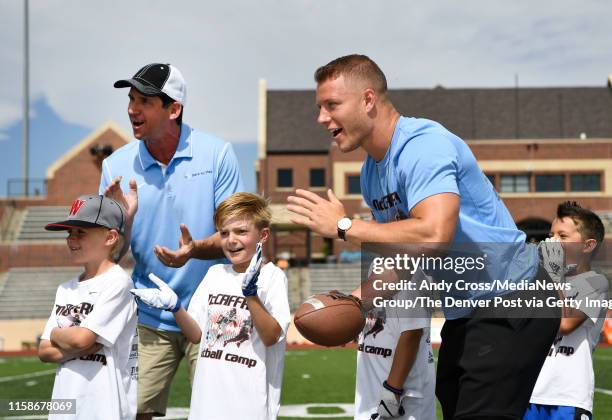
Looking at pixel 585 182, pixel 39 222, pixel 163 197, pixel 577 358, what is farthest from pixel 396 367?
pixel 585 182

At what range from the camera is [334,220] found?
3.03 m

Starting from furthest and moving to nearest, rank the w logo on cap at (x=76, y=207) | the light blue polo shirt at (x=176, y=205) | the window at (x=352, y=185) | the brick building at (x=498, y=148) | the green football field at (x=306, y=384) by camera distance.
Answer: the window at (x=352, y=185) < the brick building at (x=498, y=148) < the green football field at (x=306, y=384) < the light blue polo shirt at (x=176, y=205) < the w logo on cap at (x=76, y=207)

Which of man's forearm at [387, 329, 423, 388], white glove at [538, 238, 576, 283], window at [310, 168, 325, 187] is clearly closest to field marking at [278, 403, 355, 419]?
white glove at [538, 238, 576, 283]

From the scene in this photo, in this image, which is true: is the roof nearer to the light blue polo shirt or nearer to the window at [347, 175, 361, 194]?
the window at [347, 175, 361, 194]

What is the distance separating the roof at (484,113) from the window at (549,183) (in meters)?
4.28

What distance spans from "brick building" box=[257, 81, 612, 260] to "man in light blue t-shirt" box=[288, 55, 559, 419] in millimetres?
34504

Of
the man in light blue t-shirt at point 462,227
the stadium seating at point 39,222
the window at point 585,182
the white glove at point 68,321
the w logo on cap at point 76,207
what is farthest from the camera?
the window at point 585,182

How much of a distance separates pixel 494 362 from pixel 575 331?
6.02 feet

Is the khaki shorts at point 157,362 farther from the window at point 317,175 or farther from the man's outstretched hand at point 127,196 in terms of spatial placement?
the window at point 317,175

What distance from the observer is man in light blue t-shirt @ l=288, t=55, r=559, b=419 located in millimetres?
3201

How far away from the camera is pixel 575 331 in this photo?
4.82 metres

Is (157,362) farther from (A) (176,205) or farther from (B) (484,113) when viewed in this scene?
(B) (484,113)

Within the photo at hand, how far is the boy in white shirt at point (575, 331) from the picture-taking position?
4723 mm

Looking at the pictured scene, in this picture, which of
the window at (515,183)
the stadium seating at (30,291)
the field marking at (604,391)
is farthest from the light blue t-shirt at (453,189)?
the window at (515,183)
